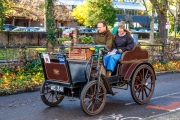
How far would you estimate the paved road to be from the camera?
24.9 feet

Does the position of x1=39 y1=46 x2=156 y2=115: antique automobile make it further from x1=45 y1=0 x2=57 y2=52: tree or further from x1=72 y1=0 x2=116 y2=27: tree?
x1=72 y1=0 x2=116 y2=27: tree

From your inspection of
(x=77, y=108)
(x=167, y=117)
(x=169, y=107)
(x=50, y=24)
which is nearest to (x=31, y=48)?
(x=50, y=24)

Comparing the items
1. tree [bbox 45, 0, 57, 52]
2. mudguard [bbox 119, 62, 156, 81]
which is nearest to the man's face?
mudguard [bbox 119, 62, 156, 81]

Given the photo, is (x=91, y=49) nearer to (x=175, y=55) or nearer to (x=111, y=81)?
(x=111, y=81)

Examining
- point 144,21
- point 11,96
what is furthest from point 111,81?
point 144,21

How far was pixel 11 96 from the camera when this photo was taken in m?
9.96

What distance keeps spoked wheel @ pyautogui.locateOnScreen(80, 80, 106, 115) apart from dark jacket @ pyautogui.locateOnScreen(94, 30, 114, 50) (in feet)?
3.75

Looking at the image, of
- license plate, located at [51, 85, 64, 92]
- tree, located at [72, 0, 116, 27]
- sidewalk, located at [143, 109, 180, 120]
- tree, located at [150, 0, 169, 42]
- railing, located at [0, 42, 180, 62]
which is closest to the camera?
sidewalk, located at [143, 109, 180, 120]

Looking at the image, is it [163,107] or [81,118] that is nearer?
[81,118]

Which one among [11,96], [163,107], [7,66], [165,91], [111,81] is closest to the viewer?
[111,81]

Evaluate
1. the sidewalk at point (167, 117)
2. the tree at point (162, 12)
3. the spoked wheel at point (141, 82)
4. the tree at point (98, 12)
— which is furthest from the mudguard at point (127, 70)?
the tree at point (98, 12)

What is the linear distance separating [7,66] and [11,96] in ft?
8.41

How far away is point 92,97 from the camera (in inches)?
294

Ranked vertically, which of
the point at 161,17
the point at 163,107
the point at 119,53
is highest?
the point at 161,17
